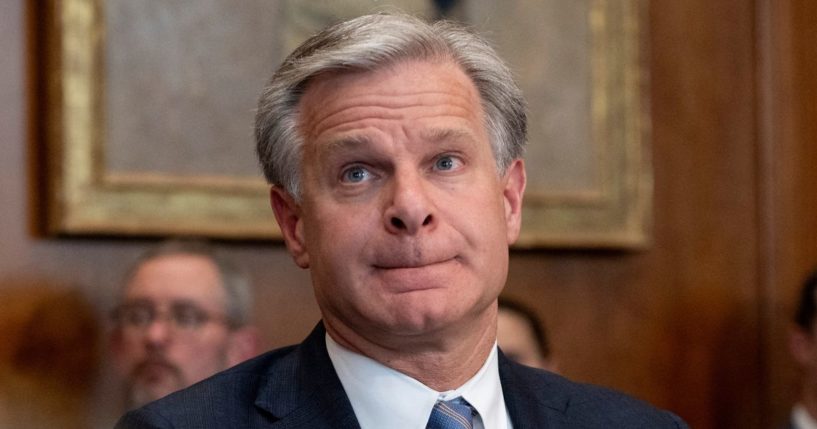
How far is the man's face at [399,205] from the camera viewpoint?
2316 millimetres

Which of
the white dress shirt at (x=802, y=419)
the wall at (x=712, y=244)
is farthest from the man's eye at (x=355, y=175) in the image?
the white dress shirt at (x=802, y=419)

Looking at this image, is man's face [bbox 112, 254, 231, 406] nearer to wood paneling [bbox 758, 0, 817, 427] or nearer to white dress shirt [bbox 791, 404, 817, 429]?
white dress shirt [bbox 791, 404, 817, 429]

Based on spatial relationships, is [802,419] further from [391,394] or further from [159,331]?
[391,394]

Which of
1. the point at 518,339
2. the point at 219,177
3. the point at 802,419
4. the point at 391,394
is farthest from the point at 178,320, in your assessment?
the point at 802,419

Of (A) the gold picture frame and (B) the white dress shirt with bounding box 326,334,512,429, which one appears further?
(A) the gold picture frame

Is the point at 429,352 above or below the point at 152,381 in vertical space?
above

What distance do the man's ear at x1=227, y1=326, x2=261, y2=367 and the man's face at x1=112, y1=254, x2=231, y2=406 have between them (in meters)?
0.02

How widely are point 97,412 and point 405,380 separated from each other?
231 cm

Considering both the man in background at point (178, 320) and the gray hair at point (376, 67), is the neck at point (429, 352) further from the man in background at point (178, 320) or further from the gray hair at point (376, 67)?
the man in background at point (178, 320)

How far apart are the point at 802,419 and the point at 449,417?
9.69 ft

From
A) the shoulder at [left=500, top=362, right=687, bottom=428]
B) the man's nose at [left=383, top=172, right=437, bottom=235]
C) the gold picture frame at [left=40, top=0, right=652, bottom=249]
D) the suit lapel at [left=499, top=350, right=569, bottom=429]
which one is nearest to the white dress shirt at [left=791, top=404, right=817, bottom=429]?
the gold picture frame at [left=40, top=0, right=652, bottom=249]

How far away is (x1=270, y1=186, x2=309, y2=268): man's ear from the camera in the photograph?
2.52 meters

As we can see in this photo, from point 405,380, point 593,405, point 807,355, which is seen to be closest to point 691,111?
point 807,355

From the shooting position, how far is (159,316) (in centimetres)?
427
